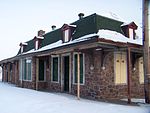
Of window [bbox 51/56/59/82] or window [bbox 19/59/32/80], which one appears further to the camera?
window [bbox 19/59/32/80]

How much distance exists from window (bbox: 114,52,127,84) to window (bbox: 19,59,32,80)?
8.36m

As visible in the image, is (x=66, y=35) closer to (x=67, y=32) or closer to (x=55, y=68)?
(x=67, y=32)

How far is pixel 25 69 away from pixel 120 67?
382 inches

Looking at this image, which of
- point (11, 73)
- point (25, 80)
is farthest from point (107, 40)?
point (11, 73)

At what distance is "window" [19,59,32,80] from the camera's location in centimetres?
1800

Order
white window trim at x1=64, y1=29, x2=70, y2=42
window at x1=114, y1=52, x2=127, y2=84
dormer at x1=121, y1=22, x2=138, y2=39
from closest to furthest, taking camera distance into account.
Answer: window at x1=114, y1=52, x2=127, y2=84 → dormer at x1=121, y1=22, x2=138, y2=39 → white window trim at x1=64, y1=29, x2=70, y2=42

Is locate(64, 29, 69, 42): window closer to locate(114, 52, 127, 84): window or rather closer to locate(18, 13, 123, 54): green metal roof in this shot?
locate(18, 13, 123, 54): green metal roof

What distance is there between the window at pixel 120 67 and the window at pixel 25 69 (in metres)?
8.36

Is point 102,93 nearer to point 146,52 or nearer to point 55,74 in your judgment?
Result: point 146,52

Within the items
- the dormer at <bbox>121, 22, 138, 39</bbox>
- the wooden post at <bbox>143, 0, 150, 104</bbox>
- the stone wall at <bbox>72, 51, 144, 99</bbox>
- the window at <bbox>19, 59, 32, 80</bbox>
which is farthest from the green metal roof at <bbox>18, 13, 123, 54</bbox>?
the window at <bbox>19, 59, 32, 80</bbox>

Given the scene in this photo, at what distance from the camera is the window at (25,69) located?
709 inches

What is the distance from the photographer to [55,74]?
1540 cm

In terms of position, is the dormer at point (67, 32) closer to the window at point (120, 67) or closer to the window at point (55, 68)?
→ the window at point (55, 68)

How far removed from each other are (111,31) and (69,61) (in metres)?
3.20
